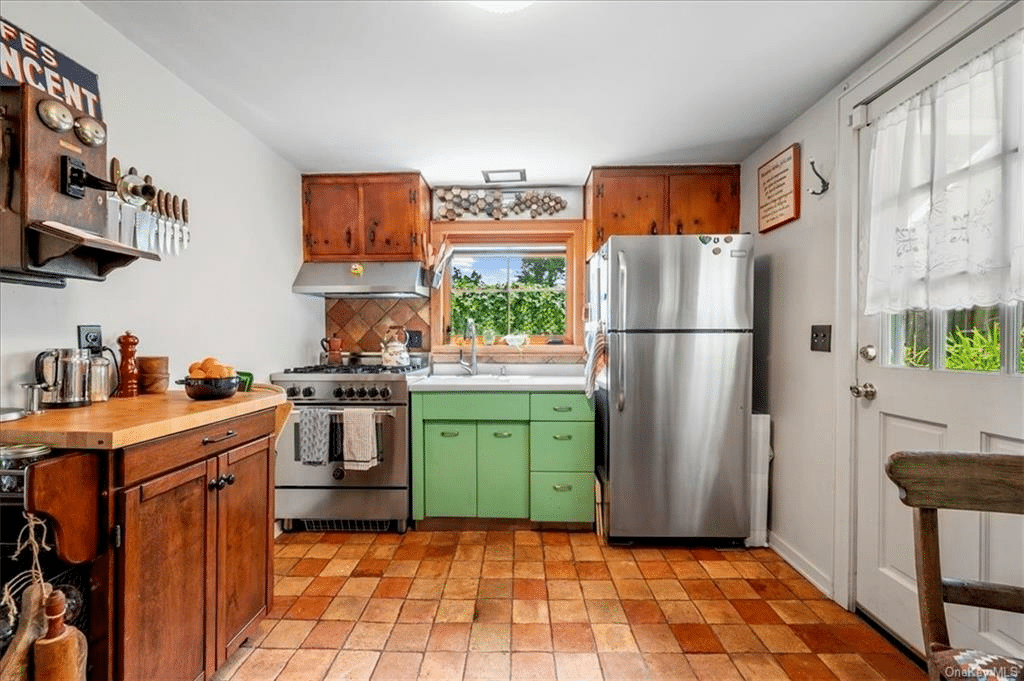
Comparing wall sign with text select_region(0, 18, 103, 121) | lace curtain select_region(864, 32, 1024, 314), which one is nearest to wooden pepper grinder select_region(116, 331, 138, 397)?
wall sign with text select_region(0, 18, 103, 121)

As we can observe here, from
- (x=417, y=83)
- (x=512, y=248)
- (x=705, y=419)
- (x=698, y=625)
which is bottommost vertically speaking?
(x=698, y=625)

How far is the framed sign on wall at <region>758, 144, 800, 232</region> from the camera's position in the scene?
2.37 meters

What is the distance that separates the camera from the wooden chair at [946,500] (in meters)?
1.04

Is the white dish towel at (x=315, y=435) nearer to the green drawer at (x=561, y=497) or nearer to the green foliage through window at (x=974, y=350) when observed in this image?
the green drawer at (x=561, y=497)

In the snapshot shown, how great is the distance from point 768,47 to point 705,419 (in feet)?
5.72

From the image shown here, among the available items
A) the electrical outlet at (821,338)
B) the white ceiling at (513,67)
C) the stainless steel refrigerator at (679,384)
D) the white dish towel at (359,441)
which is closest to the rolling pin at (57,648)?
the white dish towel at (359,441)

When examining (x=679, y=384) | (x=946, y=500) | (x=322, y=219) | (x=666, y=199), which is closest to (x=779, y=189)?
(x=666, y=199)

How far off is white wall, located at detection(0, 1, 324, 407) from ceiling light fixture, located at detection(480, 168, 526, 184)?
4.24ft

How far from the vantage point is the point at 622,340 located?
2557mm

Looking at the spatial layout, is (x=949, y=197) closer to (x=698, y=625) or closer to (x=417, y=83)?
(x=698, y=625)

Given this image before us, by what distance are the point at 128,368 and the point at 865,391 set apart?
284cm

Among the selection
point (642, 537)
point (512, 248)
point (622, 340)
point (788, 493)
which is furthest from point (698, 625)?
point (512, 248)

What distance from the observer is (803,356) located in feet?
7.70

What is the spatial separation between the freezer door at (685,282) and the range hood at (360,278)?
1.39m
